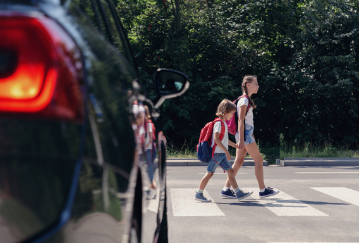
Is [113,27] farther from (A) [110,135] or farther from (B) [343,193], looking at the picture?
(B) [343,193]

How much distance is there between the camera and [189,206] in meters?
5.88

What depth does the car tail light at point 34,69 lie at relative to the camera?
0.88 metres

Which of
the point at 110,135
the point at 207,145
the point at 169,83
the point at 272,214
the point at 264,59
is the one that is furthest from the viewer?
the point at 264,59

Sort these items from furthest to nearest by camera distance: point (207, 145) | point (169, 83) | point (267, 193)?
point (267, 193), point (207, 145), point (169, 83)

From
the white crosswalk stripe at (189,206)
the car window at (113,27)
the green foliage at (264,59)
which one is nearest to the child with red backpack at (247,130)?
the white crosswalk stripe at (189,206)

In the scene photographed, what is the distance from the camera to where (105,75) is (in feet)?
3.90

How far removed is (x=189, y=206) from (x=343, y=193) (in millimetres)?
2811

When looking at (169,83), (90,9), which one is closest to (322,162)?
(169,83)

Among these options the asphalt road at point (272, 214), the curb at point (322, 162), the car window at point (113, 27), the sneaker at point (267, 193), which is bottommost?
the asphalt road at point (272, 214)

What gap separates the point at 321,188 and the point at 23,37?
7.39 metres

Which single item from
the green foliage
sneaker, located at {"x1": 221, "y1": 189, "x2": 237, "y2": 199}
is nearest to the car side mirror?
sneaker, located at {"x1": 221, "y1": 189, "x2": 237, "y2": 199}

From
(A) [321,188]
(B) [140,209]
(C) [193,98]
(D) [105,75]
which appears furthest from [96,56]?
(C) [193,98]

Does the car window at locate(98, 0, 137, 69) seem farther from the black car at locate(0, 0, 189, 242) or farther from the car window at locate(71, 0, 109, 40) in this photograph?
the black car at locate(0, 0, 189, 242)

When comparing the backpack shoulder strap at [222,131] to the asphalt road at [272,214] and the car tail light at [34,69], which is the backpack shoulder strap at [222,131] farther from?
the car tail light at [34,69]
